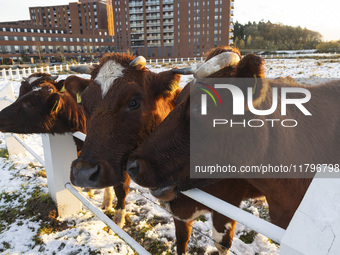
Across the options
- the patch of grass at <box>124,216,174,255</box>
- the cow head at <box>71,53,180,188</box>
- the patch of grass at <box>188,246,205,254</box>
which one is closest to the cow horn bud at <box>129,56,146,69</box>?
the cow head at <box>71,53,180,188</box>

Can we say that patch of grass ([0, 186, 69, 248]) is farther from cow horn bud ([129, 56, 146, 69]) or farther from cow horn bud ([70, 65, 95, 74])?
cow horn bud ([129, 56, 146, 69])

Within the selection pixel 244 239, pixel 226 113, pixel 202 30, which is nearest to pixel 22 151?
pixel 244 239

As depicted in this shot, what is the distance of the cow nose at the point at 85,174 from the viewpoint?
1.98 meters

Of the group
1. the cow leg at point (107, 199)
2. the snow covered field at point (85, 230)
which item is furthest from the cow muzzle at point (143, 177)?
the cow leg at point (107, 199)

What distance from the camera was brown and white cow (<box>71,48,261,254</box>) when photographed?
2.09m

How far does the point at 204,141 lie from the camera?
5.93 ft

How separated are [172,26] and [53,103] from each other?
69.0 metres

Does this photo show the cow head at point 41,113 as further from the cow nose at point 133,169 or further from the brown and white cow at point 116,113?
the cow nose at point 133,169

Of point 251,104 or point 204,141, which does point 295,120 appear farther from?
point 204,141

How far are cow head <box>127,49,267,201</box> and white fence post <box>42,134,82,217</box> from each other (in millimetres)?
1729

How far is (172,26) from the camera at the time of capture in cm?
6688

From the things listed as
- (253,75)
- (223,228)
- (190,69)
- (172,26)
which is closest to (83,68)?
(190,69)

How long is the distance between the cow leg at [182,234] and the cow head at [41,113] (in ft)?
6.85

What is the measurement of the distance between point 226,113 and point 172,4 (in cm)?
7255
